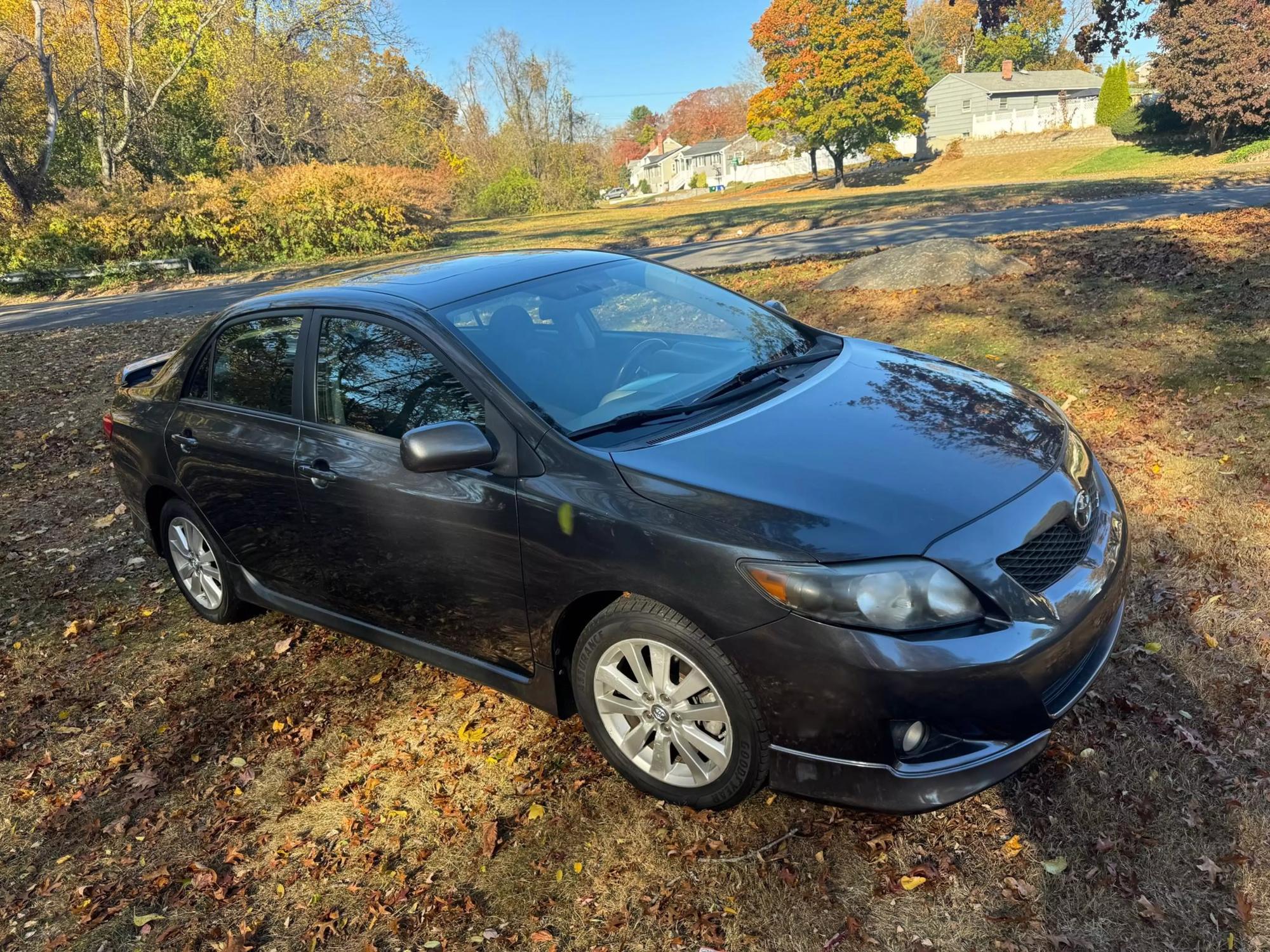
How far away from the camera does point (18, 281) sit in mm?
22750

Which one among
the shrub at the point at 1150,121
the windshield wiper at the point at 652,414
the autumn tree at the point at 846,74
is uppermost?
the autumn tree at the point at 846,74

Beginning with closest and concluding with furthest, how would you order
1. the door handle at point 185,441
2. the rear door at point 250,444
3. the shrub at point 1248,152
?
the rear door at point 250,444
the door handle at point 185,441
the shrub at point 1248,152

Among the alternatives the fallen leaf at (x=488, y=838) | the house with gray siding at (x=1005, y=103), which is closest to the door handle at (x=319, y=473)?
the fallen leaf at (x=488, y=838)

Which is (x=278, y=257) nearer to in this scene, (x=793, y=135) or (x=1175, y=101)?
(x=1175, y=101)

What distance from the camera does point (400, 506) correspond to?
3381 mm

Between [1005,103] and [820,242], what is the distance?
5070 cm

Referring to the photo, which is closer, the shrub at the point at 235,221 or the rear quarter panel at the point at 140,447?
the rear quarter panel at the point at 140,447

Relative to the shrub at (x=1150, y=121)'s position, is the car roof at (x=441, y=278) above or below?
below

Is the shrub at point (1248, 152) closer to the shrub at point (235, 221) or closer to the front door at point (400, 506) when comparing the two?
the shrub at point (235, 221)

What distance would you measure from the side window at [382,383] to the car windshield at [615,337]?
0.17 meters

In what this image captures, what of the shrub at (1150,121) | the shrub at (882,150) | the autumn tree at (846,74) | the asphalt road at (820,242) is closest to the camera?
the asphalt road at (820,242)

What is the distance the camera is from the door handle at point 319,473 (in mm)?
3602

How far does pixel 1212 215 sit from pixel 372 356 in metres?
13.6

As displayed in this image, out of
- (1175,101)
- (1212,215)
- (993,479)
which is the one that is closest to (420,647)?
(993,479)
